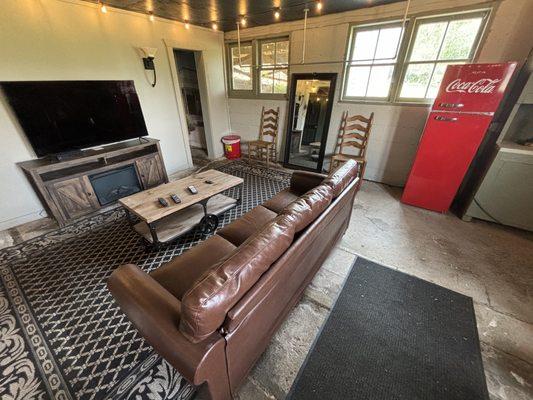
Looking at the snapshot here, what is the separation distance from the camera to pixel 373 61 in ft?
10.1

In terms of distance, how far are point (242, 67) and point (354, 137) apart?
2580 millimetres

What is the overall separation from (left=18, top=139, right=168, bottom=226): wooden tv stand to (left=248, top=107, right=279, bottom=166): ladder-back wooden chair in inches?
74.8

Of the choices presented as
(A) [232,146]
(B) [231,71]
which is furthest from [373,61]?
(A) [232,146]

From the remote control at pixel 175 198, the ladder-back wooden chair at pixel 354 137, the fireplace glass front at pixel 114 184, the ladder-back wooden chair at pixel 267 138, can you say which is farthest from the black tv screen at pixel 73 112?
the ladder-back wooden chair at pixel 354 137

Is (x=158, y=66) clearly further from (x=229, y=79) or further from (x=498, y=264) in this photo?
(x=498, y=264)

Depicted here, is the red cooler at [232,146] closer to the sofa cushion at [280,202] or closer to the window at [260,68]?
the window at [260,68]

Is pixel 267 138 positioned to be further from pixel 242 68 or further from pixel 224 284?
pixel 224 284

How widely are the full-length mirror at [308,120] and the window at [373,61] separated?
330 millimetres

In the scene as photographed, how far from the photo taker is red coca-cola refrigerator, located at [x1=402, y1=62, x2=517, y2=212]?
212 centimetres

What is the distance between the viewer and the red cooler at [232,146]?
442cm

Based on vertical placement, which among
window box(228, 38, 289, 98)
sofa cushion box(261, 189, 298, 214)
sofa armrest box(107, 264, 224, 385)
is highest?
window box(228, 38, 289, 98)

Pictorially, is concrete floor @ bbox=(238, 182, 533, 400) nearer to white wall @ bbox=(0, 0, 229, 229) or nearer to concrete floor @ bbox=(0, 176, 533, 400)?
concrete floor @ bbox=(0, 176, 533, 400)

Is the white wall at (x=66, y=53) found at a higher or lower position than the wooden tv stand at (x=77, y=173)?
higher

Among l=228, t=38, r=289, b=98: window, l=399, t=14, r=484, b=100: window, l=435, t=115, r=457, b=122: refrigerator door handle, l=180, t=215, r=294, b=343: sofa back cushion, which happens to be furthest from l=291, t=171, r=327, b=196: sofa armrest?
l=228, t=38, r=289, b=98: window
